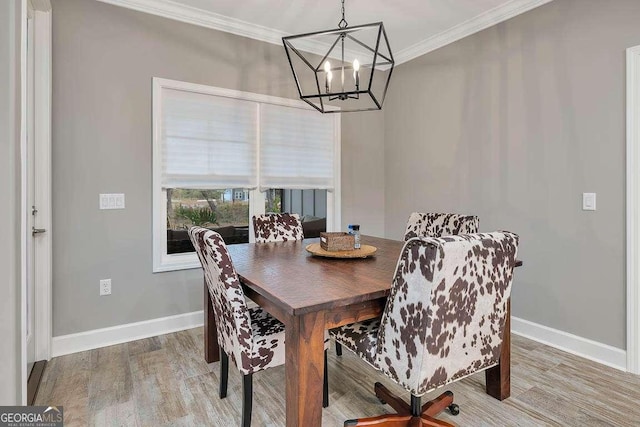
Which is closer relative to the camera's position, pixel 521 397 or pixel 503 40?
pixel 521 397

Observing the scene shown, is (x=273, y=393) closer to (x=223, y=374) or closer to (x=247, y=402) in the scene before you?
(x=223, y=374)

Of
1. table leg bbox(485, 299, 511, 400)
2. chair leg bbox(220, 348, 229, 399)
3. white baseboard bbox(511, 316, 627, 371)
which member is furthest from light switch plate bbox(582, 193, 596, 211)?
chair leg bbox(220, 348, 229, 399)

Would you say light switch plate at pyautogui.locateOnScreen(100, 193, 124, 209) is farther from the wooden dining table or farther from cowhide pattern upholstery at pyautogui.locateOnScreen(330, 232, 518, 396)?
cowhide pattern upholstery at pyautogui.locateOnScreen(330, 232, 518, 396)

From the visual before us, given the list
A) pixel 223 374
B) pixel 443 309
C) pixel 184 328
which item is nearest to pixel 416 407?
pixel 443 309

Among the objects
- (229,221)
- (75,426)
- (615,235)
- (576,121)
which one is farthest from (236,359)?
(576,121)

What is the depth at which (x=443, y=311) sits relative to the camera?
1255mm

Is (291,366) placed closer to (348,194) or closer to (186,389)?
(186,389)

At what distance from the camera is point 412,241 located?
4.01 feet

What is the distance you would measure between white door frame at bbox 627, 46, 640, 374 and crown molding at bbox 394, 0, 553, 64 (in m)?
→ 0.90

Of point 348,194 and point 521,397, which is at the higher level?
point 348,194

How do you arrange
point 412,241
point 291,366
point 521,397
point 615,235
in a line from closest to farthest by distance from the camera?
1. point 412,241
2. point 291,366
3. point 521,397
4. point 615,235

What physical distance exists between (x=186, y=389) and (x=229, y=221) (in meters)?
1.60

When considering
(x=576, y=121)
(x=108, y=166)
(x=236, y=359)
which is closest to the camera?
(x=236, y=359)

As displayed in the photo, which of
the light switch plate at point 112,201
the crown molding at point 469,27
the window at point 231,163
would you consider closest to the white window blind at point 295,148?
the window at point 231,163
